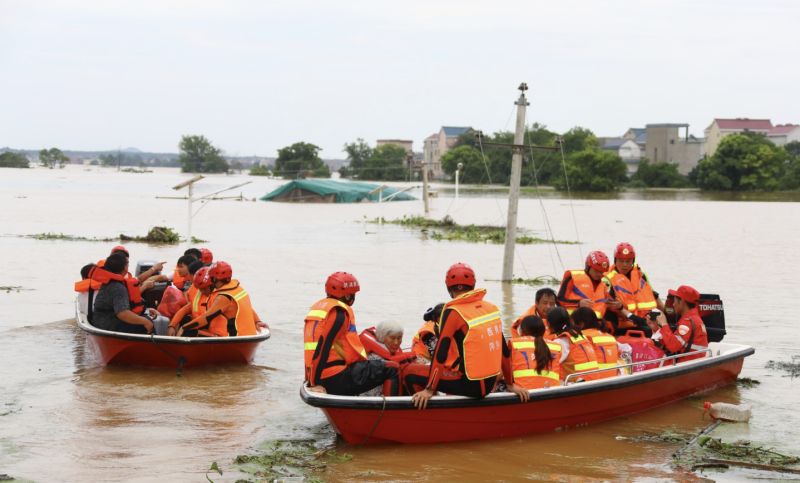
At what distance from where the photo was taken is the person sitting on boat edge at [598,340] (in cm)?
916

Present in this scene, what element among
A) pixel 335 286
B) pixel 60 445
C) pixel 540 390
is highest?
pixel 335 286

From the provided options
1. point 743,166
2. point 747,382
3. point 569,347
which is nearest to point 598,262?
point 569,347

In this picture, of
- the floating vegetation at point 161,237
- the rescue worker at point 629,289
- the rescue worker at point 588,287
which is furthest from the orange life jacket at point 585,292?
the floating vegetation at point 161,237

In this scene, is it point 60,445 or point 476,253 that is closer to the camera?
point 60,445

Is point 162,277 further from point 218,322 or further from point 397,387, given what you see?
point 397,387

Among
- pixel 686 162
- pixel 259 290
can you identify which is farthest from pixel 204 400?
pixel 686 162

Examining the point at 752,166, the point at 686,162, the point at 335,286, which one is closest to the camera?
the point at 335,286

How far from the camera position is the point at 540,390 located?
8.45m

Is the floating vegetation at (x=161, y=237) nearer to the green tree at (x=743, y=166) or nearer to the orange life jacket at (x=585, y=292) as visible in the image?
the orange life jacket at (x=585, y=292)

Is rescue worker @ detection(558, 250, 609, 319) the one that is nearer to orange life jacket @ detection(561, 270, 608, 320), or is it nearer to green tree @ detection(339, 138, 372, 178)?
orange life jacket @ detection(561, 270, 608, 320)

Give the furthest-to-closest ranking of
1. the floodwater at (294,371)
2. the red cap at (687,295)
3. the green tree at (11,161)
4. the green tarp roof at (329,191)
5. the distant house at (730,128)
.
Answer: the green tree at (11,161) → the distant house at (730,128) → the green tarp roof at (329,191) → the red cap at (687,295) → the floodwater at (294,371)

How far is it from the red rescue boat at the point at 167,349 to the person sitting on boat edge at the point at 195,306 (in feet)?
0.71

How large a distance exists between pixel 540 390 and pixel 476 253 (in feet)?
67.5

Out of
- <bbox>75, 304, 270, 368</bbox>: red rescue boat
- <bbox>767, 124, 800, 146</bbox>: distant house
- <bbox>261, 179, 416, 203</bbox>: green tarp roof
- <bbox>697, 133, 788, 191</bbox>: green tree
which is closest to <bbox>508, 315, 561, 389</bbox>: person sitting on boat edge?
<bbox>75, 304, 270, 368</bbox>: red rescue boat
